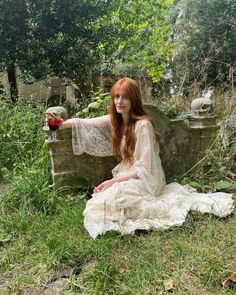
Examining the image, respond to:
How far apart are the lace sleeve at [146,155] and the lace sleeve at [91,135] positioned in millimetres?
458

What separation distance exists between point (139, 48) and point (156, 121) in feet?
21.2

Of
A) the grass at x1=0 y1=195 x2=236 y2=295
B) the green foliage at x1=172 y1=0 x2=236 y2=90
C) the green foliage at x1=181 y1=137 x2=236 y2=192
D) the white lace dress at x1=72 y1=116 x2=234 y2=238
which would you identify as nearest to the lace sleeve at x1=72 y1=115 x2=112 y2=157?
the white lace dress at x1=72 y1=116 x2=234 y2=238

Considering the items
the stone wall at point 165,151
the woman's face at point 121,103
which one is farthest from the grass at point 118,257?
the woman's face at point 121,103

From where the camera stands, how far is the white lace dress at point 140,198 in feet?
8.18

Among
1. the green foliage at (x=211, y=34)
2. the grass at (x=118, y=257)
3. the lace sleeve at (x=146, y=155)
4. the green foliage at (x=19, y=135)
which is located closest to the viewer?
the grass at (x=118, y=257)

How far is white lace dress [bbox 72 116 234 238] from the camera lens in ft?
8.18

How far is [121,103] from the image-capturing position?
9.02 feet

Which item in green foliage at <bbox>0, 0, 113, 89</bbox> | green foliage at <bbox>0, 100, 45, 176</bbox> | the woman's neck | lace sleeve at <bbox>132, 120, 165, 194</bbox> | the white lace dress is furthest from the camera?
green foliage at <bbox>0, 0, 113, 89</bbox>

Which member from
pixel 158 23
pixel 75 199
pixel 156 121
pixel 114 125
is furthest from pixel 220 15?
pixel 75 199

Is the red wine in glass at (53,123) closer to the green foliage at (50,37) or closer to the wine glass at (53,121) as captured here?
the wine glass at (53,121)

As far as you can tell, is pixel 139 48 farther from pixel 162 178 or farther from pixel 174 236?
pixel 174 236

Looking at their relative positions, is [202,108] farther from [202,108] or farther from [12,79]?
[12,79]

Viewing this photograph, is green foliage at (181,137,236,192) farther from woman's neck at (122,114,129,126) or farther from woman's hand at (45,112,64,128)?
woman's hand at (45,112,64,128)

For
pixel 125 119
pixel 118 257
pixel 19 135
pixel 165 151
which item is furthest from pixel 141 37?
pixel 118 257
